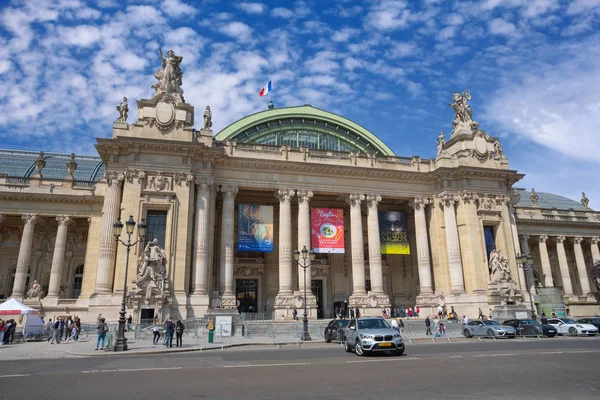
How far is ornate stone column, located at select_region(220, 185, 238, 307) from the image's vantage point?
32375mm

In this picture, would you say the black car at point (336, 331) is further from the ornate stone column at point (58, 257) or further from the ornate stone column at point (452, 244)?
the ornate stone column at point (58, 257)

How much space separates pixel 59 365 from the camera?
13.6 m

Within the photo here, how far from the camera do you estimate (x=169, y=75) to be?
35562 millimetres

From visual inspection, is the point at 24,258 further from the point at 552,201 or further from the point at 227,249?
the point at 552,201

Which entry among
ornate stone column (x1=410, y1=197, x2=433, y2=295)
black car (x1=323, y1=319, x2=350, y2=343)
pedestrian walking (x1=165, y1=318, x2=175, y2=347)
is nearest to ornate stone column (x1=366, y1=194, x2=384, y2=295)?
ornate stone column (x1=410, y1=197, x2=433, y2=295)

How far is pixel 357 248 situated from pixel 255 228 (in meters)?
9.61

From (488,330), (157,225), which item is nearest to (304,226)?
(157,225)

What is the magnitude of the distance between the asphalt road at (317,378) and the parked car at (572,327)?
13.9 metres

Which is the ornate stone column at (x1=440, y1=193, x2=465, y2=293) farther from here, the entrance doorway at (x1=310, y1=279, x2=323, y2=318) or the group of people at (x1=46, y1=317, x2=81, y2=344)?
the group of people at (x1=46, y1=317, x2=81, y2=344)

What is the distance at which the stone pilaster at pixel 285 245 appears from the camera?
34750 millimetres

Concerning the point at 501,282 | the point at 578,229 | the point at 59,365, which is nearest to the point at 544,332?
the point at 501,282

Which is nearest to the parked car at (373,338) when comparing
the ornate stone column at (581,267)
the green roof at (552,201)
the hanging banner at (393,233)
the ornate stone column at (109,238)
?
the ornate stone column at (109,238)

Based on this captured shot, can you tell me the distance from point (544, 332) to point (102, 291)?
2986 cm

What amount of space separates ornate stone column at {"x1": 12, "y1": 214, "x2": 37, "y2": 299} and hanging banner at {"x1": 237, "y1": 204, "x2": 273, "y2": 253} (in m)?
19.3
